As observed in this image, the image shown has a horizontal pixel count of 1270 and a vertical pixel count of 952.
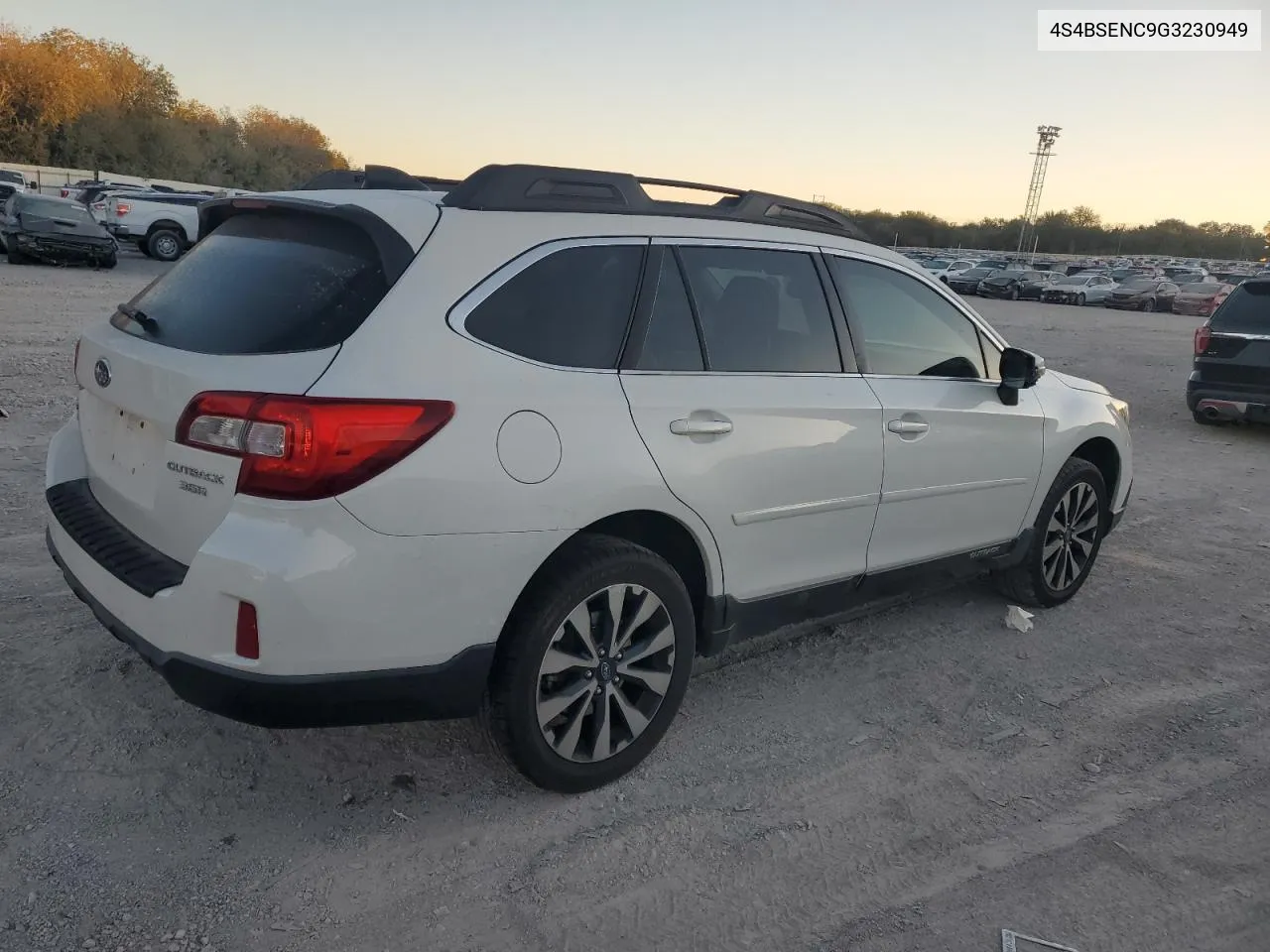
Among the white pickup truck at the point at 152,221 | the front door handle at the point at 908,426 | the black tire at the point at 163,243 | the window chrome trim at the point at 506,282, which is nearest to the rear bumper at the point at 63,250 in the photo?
the white pickup truck at the point at 152,221

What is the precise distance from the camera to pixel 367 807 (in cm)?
306

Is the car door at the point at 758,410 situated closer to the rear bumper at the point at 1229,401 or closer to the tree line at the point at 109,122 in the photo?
the rear bumper at the point at 1229,401

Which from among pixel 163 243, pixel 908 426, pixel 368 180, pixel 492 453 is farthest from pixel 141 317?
pixel 163 243

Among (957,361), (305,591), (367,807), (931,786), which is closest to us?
(305,591)

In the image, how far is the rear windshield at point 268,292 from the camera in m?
2.68

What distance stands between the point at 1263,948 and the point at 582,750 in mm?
1929

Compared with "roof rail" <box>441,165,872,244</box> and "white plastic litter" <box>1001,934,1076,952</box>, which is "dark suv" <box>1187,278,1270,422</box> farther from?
"white plastic litter" <box>1001,934,1076,952</box>

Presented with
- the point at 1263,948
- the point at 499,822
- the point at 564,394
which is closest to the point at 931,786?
the point at 1263,948

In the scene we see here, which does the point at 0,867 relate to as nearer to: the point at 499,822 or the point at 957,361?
the point at 499,822

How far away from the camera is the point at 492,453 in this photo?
8.80 feet

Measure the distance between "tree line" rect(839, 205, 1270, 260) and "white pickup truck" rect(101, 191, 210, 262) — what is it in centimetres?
9387

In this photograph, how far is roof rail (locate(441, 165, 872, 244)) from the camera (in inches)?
118

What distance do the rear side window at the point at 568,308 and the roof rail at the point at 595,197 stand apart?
0.16 m

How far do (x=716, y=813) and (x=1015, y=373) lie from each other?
2.38 m
